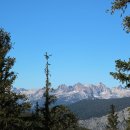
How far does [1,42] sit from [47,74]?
35.8 ft

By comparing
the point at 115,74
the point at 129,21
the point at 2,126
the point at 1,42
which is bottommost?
the point at 2,126

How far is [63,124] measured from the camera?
49.6 meters

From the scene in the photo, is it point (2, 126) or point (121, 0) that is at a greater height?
point (121, 0)

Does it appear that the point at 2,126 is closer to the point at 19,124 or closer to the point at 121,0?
the point at 19,124

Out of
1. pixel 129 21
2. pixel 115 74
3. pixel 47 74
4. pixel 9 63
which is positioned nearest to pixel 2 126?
pixel 9 63

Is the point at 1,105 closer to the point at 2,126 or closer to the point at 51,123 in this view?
the point at 2,126

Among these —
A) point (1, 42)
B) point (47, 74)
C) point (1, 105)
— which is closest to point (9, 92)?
point (1, 105)

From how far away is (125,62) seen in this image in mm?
19062

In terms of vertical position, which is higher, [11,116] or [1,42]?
[1,42]

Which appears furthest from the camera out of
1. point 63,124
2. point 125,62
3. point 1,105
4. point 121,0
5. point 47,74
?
point 63,124

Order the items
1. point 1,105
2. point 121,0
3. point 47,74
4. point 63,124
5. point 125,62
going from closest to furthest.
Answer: point 121,0 < point 125,62 < point 1,105 < point 47,74 < point 63,124

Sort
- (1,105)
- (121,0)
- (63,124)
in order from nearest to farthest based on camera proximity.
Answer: (121,0), (1,105), (63,124)

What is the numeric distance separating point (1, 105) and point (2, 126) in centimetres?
181

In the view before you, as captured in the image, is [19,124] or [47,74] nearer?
[19,124]
